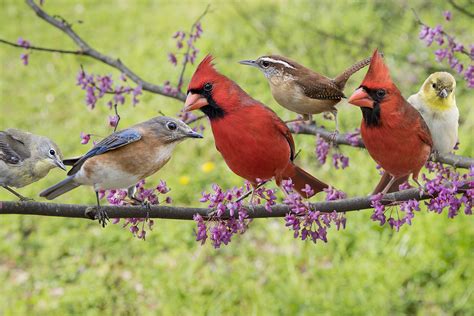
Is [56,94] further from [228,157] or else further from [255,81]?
[228,157]

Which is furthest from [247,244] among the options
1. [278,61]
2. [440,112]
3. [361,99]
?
[361,99]

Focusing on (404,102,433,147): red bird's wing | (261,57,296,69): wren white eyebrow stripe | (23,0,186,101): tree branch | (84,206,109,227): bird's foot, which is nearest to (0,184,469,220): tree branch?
(84,206,109,227): bird's foot

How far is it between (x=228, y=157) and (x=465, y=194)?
0.61 meters

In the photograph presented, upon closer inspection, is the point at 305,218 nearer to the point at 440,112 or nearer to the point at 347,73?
the point at 347,73

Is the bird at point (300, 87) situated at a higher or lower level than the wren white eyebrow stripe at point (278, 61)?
lower

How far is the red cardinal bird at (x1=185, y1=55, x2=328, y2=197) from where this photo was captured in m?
1.56

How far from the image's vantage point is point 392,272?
183 inches

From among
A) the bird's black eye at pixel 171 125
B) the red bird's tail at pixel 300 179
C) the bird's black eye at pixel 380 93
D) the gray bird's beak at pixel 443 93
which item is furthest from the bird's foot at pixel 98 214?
the gray bird's beak at pixel 443 93

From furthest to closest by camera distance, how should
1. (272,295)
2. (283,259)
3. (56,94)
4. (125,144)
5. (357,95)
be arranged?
(56,94) < (283,259) < (272,295) < (125,144) < (357,95)

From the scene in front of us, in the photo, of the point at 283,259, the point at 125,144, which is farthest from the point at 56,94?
the point at 125,144

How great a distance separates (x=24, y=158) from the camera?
185 cm

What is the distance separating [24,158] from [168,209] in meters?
0.39

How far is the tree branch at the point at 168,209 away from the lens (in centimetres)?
165

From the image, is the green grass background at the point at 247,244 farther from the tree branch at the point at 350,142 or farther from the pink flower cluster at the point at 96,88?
the tree branch at the point at 350,142
